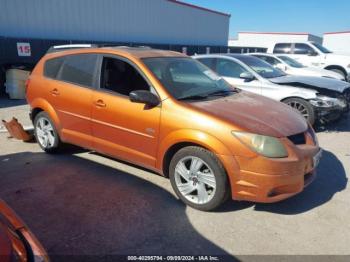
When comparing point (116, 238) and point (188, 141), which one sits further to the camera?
point (188, 141)

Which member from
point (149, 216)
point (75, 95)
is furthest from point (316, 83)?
point (149, 216)

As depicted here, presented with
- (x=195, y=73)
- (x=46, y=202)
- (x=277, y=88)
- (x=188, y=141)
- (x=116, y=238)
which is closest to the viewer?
(x=116, y=238)

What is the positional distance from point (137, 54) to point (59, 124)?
1581mm

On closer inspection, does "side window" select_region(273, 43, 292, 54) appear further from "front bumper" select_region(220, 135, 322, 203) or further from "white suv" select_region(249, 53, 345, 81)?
"front bumper" select_region(220, 135, 322, 203)

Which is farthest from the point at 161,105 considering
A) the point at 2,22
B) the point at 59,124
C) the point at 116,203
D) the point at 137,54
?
the point at 2,22

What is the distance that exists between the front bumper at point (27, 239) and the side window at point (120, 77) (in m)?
2.26

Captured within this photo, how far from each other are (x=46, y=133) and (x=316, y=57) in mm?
12745

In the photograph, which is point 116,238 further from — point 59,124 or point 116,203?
point 59,124

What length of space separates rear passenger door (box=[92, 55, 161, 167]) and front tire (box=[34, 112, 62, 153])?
95 centimetres

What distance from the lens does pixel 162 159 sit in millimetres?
3791

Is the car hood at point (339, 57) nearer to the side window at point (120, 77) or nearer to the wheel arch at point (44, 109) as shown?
the side window at point (120, 77)

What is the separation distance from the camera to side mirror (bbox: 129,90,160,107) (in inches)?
145

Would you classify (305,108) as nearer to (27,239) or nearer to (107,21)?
(27,239)

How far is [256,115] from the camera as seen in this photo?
3.66 metres
